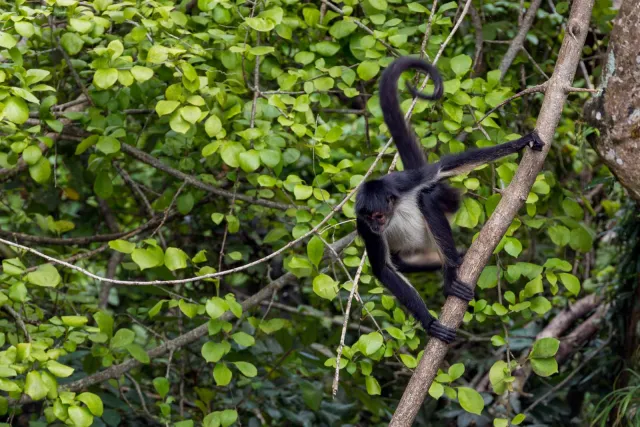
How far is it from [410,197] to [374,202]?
0.21 metres

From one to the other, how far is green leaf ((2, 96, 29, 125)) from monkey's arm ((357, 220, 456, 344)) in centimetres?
153

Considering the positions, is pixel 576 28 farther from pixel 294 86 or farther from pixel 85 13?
pixel 85 13

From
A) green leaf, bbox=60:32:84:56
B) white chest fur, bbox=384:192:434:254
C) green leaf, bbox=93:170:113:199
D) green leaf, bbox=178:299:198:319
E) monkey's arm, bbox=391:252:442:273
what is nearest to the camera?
green leaf, bbox=178:299:198:319

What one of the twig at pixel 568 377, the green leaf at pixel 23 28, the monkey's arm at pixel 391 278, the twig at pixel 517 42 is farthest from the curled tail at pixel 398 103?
the twig at pixel 568 377

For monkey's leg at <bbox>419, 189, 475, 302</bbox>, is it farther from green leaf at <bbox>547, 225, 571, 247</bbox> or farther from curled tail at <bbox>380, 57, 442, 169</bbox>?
green leaf at <bbox>547, 225, 571, 247</bbox>

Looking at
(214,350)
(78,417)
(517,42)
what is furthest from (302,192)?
(517,42)

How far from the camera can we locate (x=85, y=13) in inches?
148

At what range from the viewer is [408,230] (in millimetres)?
4355

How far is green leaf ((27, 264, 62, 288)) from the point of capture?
3.49m

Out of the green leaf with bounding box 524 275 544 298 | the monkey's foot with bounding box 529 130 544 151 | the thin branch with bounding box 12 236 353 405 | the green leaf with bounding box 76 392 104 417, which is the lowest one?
the thin branch with bounding box 12 236 353 405

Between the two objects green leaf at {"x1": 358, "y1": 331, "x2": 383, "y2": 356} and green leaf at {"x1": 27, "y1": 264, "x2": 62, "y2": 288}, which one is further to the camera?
green leaf at {"x1": 27, "y1": 264, "x2": 62, "y2": 288}

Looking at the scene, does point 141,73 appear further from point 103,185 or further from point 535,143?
point 535,143

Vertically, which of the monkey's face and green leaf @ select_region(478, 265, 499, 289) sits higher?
the monkey's face

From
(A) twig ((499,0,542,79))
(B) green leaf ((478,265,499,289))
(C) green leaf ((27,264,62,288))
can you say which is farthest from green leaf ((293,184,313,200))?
(A) twig ((499,0,542,79))
